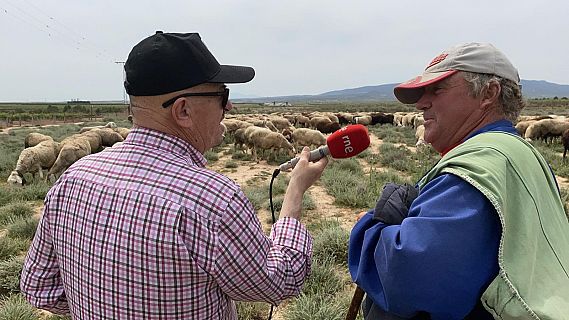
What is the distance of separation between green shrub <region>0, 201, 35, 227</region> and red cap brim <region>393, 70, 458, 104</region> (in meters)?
8.27

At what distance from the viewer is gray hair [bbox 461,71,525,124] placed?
5.70 ft

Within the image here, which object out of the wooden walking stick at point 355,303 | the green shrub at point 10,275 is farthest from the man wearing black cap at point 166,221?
the green shrub at point 10,275

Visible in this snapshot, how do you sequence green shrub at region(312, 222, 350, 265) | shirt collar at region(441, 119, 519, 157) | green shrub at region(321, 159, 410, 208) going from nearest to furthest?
shirt collar at region(441, 119, 519, 157) → green shrub at region(312, 222, 350, 265) → green shrub at region(321, 159, 410, 208)

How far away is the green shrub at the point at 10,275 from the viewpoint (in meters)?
4.96

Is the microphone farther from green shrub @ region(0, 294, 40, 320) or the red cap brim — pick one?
green shrub @ region(0, 294, 40, 320)

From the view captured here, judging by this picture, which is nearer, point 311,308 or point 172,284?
point 172,284

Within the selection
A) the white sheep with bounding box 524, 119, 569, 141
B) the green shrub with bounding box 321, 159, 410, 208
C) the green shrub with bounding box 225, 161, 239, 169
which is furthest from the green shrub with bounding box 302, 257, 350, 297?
the white sheep with bounding box 524, 119, 569, 141

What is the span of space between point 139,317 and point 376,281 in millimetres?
945

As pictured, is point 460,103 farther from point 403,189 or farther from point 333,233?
point 333,233

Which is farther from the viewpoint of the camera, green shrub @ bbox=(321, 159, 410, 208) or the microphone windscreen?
green shrub @ bbox=(321, 159, 410, 208)

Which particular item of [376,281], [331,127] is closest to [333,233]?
[376,281]

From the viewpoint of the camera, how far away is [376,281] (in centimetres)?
161

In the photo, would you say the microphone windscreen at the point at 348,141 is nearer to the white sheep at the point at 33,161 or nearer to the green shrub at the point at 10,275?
the green shrub at the point at 10,275

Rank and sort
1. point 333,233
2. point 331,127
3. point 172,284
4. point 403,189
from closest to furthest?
point 172,284 < point 403,189 < point 333,233 < point 331,127
